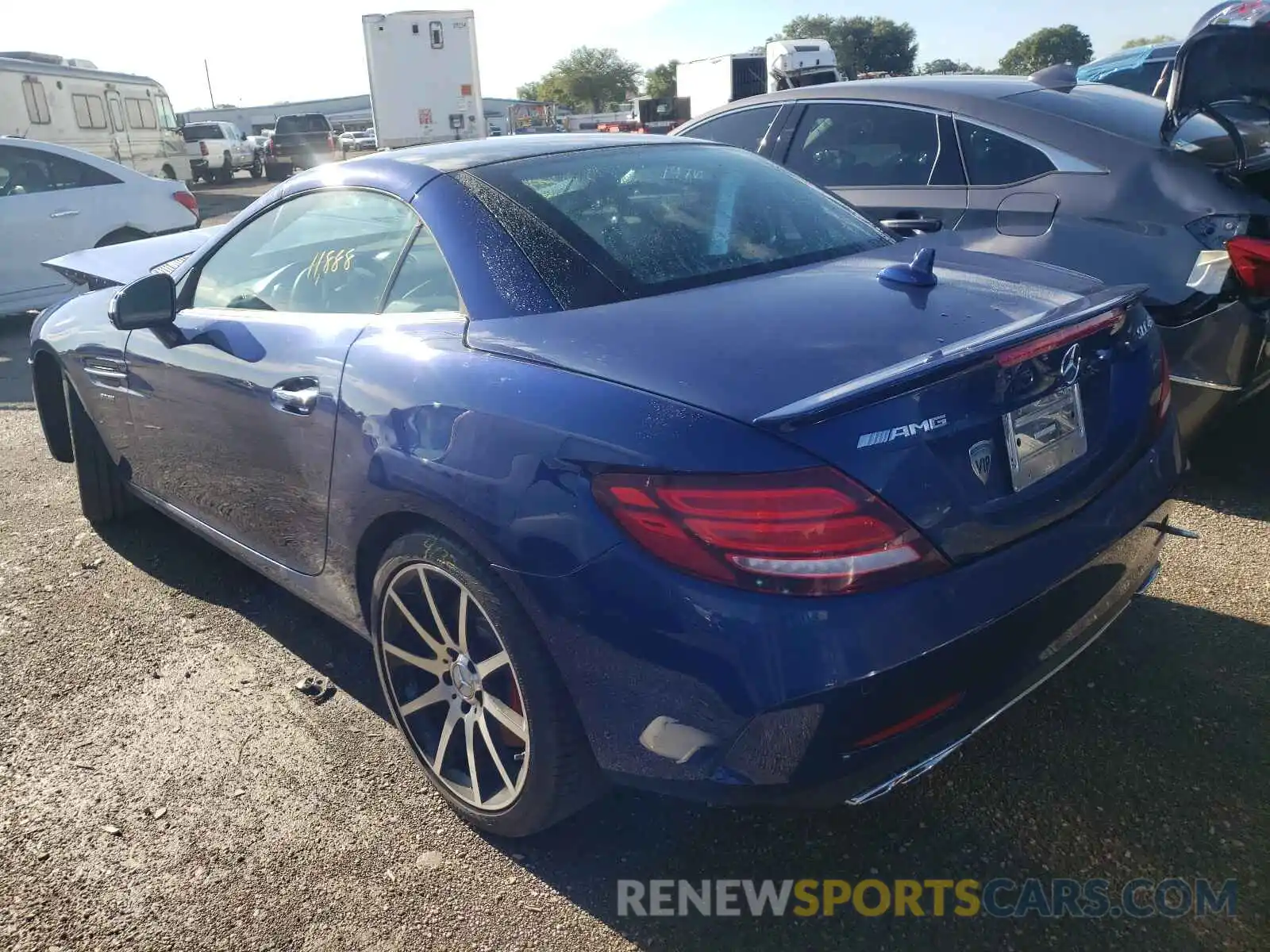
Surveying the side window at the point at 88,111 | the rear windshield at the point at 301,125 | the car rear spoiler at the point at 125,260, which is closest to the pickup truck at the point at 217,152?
the rear windshield at the point at 301,125

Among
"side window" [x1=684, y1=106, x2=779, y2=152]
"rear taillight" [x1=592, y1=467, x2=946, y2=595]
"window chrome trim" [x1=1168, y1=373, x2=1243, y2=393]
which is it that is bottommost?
"window chrome trim" [x1=1168, y1=373, x2=1243, y2=393]

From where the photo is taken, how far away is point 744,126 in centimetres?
520

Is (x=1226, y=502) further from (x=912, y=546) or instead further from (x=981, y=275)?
(x=912, y=546)

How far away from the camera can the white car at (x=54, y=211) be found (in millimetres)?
8297

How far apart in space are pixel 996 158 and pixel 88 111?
16131 mm

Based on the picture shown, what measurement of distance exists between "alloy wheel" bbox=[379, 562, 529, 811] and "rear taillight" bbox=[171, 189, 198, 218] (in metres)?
8.12

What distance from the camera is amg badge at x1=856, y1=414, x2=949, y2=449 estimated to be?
1.74m

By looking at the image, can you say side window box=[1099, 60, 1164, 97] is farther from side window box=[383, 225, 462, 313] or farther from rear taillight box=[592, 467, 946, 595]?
rear taillight box=[592, 467, 946, 595]

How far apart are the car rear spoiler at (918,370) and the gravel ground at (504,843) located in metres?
0.80

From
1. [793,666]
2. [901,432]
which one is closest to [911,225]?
[901,432]

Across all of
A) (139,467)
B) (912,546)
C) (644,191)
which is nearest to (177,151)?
(139,467)

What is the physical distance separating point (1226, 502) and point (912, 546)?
9.05ft

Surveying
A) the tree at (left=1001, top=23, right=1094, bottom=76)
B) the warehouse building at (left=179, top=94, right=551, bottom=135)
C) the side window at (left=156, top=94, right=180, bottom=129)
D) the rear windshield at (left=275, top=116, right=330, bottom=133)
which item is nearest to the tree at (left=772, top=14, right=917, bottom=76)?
the tree at (left=1001, top=23, right=1094, bottom=76)

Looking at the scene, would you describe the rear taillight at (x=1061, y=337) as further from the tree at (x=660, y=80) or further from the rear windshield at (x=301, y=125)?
the tree at (x=660, y=80)
